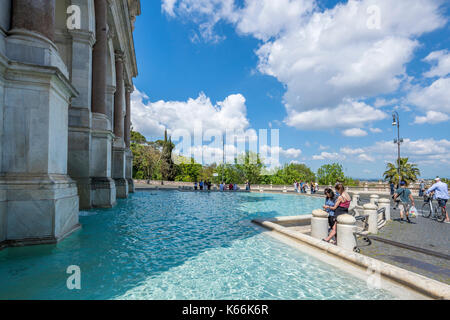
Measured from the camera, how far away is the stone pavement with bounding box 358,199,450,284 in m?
5.10

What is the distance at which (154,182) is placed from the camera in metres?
52.9

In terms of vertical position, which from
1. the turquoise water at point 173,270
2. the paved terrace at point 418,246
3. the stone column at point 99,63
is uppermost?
the stone column at point 99,63

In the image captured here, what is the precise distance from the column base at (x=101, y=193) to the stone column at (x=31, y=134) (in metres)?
6.18

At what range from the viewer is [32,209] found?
580cm

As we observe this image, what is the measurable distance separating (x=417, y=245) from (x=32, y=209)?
10.3 m

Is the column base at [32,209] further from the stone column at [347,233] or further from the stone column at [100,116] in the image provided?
the stone column at [347,233]

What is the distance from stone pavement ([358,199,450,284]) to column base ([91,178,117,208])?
1143cm

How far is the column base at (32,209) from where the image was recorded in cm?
567

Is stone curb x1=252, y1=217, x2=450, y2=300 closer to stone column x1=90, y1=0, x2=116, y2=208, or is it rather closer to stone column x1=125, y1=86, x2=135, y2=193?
stone column x1=90, y1=0, x2=116, y2=208

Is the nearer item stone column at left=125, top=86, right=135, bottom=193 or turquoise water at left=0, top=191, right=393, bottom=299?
turquoise water at left=0, top=191, right=393, bottom=299

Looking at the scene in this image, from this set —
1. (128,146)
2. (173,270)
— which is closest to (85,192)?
(173,270)

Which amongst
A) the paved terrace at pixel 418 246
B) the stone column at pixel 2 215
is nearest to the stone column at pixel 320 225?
the paved terrace at pixel 418 246

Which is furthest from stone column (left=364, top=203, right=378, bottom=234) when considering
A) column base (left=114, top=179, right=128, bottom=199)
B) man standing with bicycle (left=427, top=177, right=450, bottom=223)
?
column base (left=114, top=179, right=128, bottom=199)
